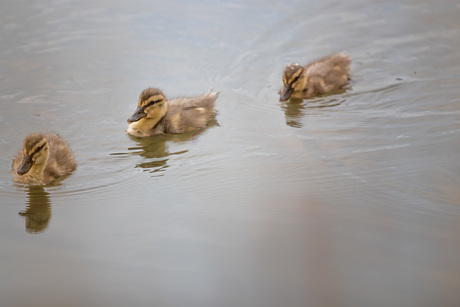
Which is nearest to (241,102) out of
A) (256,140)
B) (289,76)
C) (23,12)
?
(289,76)

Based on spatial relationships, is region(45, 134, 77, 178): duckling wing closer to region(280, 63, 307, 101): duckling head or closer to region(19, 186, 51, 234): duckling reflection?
region(19, 186, 51, 234): duckling reflection

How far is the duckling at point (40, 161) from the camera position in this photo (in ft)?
10.9

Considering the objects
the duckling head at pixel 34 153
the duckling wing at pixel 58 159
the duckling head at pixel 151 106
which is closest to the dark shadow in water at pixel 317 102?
the duckling head at pixel 151 106

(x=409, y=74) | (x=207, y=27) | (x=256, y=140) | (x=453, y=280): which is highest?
(x=207, y=27)

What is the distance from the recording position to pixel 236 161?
11.1 ft

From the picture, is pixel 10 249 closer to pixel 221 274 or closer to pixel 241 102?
pixel 221 274

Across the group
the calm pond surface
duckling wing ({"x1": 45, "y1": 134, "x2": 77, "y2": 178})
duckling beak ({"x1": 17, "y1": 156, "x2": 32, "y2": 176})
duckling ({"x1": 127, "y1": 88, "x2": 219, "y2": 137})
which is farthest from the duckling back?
duckling beak ({"x1": 17, "y1": 156, "x2": 32, "y2": 176})

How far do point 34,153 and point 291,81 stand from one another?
80.3 inches

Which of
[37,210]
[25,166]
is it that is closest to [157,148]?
[25,166]

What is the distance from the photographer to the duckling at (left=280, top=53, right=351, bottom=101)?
184 inches

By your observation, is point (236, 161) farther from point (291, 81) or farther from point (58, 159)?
point (291, 81)

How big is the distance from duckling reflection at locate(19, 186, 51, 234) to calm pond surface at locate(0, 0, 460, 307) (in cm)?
1

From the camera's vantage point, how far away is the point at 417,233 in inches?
85.6

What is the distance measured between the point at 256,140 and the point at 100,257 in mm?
1680
